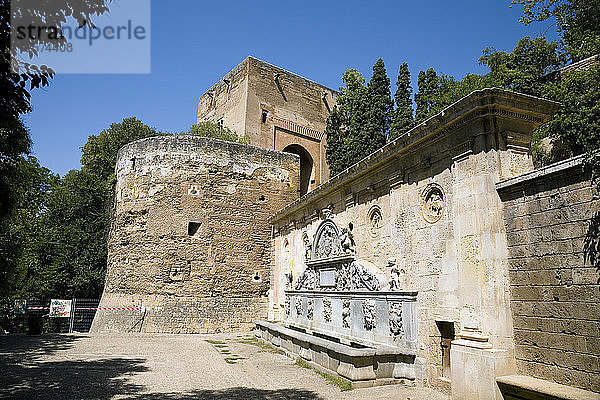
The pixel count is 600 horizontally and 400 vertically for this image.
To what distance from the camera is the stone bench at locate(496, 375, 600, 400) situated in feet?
14.8

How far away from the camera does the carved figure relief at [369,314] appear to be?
810 centimetres

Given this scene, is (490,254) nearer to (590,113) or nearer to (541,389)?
(541,389)

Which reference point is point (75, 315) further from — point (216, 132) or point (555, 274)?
point (555, 274)

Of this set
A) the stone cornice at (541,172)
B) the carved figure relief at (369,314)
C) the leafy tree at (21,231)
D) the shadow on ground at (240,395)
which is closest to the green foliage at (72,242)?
the leafy tree at (21,231)

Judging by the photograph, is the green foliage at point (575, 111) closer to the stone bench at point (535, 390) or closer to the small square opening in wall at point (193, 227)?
the stone bench at point (535, 390)

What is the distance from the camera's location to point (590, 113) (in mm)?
14266

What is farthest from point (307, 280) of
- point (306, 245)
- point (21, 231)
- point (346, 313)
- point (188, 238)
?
point (21, 231)

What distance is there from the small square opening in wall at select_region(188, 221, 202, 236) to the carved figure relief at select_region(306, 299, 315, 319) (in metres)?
6.20

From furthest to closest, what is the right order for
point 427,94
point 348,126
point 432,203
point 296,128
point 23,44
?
point 296,128
point 348,126
point 427,94
point 432,203
point 23,44

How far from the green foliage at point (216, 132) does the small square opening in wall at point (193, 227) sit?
26.5ft

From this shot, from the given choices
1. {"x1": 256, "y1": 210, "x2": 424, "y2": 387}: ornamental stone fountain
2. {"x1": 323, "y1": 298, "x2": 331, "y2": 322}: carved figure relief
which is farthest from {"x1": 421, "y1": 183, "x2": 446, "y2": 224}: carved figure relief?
{"x1": 323, "y1": 298, "x2": 331, "y2": 322}: carved figure relief

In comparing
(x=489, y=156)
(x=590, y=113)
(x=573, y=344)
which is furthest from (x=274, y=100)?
(x=573, y=344)

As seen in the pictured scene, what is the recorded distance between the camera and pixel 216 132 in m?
24.2

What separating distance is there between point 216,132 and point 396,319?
61.6ft
